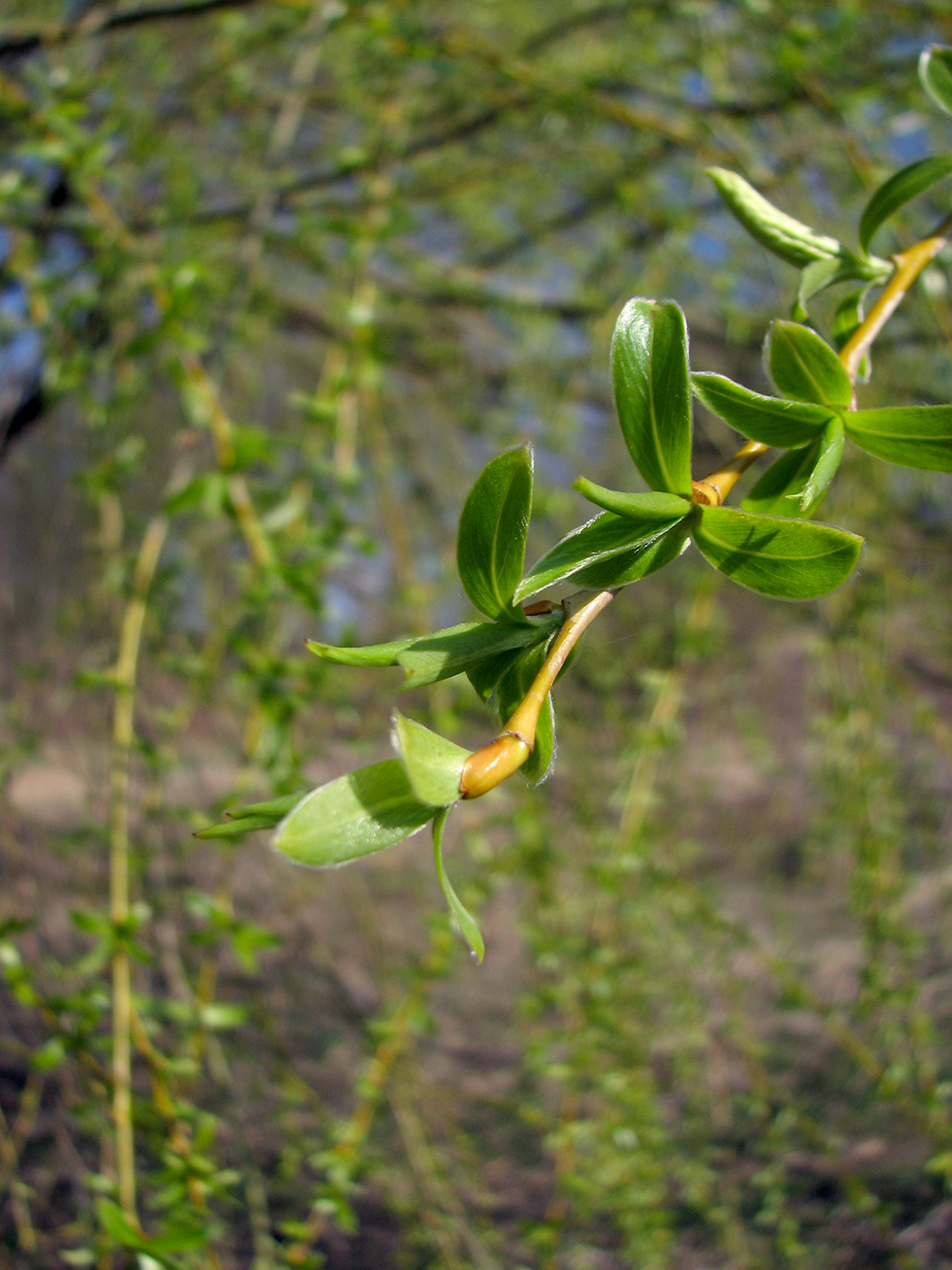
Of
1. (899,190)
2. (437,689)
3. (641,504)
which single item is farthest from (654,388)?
(437,689)

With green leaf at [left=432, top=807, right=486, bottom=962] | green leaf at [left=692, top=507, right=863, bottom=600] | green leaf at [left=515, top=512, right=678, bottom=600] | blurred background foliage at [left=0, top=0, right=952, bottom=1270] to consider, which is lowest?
blurred background foliage at [left=0, top=0, right=952, bottom=1270]

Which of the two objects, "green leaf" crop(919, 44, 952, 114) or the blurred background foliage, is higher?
"green leaf" crop(919, 44, 952, 114)

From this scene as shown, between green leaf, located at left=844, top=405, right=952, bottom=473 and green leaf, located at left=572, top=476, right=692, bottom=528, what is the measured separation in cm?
5

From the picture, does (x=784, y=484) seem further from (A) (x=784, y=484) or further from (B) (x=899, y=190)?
(B) (x=899, y=190)

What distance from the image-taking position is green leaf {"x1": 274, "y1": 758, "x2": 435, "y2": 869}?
0.55ft

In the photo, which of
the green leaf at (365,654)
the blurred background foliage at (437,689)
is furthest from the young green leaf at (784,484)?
the blurred background foliage at (437,689)

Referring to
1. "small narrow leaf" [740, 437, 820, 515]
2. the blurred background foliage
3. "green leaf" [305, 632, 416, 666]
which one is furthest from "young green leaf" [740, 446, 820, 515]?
the blurred background foliage

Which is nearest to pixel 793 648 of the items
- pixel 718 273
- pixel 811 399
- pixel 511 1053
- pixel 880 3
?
pixel 718 273

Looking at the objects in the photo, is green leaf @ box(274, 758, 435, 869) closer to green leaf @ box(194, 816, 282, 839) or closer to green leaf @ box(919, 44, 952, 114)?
green leaf @ box(194, 816, 282, 839)

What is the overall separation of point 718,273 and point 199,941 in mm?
1148

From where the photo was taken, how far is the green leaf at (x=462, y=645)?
194 millimetres

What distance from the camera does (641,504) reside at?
20 cm

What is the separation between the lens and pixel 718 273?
1.34 meters

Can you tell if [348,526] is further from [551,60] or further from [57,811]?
[551,60]
